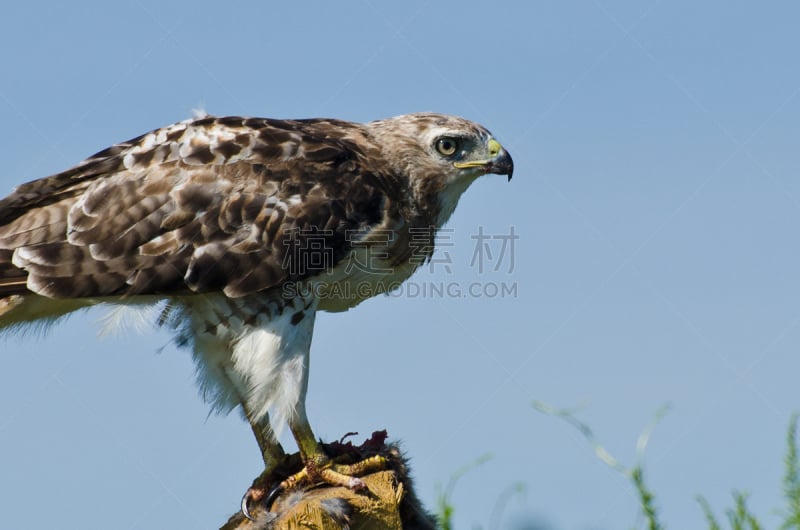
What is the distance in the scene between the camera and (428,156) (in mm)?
8648

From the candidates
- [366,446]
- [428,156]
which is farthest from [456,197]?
[366,446]

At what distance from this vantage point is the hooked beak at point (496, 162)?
8703mm

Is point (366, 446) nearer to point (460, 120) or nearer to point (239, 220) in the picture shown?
point (239, 220)

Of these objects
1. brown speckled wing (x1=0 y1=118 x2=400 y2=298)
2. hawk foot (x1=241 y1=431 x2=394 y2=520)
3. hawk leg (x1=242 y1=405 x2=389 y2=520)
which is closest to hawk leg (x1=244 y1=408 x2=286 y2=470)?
hawk leg (x1=242 y1=405 x2=389 y2=520)

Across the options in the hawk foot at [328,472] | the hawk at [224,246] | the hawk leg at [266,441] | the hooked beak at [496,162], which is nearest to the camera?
the hawk foot at [328,472]

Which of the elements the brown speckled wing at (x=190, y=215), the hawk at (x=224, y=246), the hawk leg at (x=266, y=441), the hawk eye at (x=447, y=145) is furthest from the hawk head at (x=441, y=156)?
the hawk leg at (x=266, y=441)

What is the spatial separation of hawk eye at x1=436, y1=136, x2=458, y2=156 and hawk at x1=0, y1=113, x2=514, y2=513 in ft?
2.85

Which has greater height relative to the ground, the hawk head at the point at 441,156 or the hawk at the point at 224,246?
the hawk head at the point at 441,156

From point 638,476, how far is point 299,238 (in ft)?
9.42

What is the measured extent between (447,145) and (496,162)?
42 centimetres

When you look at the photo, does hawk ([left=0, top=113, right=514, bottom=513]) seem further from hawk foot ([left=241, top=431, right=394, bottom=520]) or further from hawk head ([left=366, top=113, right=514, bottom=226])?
hawk head ([left=366, top=113, right=514, bottom=226])

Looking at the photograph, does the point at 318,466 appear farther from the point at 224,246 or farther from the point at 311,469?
the point at 224,246

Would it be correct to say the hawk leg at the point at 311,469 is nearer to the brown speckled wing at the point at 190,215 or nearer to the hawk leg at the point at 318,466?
the hawk leg at the point at 318,466

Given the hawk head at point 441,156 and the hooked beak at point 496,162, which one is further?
the hooked beak at point 496,162
